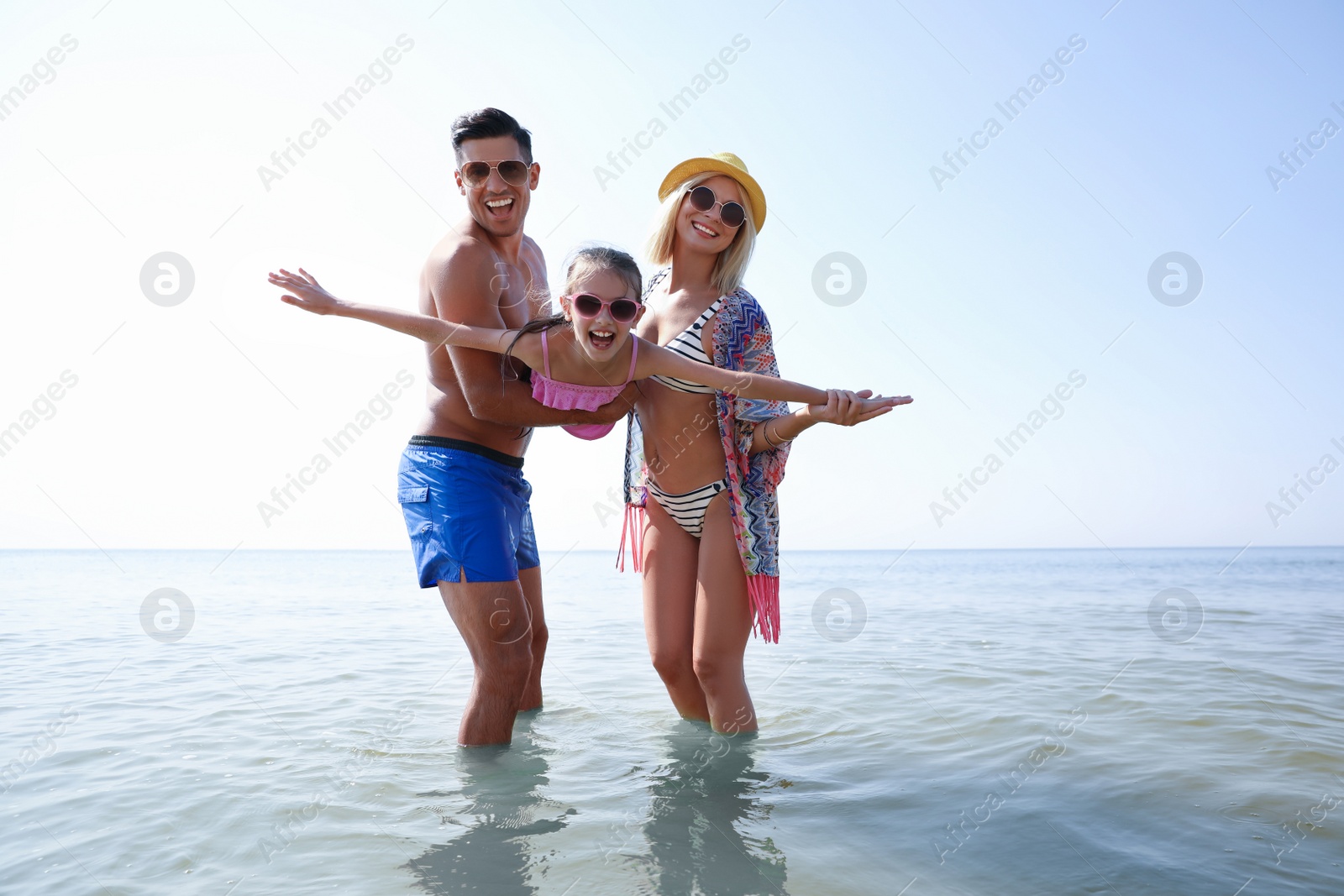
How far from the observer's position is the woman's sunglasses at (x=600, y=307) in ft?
9.70

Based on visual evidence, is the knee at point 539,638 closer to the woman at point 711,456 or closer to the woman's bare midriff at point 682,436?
the woman at point 711,456

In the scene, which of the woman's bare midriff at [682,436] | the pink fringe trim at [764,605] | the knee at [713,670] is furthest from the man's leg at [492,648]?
the pink fringe trim at [764,605]

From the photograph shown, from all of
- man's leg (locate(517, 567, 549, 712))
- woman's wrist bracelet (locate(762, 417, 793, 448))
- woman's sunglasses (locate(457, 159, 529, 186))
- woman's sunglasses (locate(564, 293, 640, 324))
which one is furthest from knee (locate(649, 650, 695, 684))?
woman's sunglasses (locate(457, 159, 529, 186))

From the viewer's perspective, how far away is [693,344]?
3418mm

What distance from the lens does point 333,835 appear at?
2.67 m

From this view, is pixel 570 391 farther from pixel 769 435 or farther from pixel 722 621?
pixel 722 621

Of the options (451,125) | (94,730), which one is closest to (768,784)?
(451,125)

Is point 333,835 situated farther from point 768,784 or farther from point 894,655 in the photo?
point 894,655

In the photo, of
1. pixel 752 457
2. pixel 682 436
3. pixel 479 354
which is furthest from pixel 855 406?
pixel 479 354

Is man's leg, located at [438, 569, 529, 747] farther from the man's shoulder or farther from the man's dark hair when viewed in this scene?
the man's dark hair

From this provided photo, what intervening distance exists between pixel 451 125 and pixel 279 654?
492cm

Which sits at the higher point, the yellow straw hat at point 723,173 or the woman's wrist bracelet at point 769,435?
the yellow straw hat at point 723,173

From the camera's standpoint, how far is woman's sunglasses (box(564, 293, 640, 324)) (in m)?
2.96

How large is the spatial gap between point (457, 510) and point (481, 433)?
333 mm
